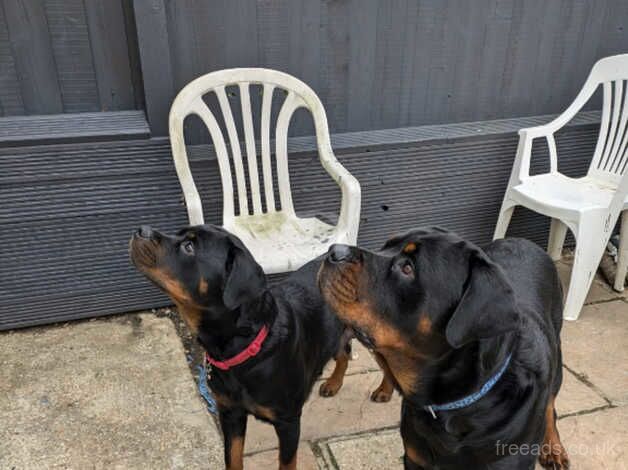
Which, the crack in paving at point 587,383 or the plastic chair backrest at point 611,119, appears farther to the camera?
the plastic chair backrest at point 611,119

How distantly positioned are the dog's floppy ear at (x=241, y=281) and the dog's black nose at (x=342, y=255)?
0.38m

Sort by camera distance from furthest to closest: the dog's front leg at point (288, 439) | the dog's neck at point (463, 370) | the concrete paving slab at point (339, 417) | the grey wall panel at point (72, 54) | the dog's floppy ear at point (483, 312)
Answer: the grey wall panel at point (72, 54), the concrete paving slab at point (339, 417), the dog's front leg at point (288, 439), the dog's neck at point (463, 370), the dog's floppy ear at point (483, 312)

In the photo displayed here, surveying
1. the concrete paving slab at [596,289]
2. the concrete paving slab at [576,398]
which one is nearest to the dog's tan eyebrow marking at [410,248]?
the concrete paving slab at [576,398]

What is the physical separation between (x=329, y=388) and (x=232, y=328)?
1074 mm

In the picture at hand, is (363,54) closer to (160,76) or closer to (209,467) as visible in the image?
(160,76)

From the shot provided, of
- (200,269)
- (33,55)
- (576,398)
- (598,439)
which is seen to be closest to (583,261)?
(576,398)

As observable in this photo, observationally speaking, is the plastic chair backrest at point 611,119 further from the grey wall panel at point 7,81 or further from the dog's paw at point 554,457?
the grey wall panel at point 7,81

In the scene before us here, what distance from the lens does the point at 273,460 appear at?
2.45 metres

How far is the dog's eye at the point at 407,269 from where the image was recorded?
1601 millimetres

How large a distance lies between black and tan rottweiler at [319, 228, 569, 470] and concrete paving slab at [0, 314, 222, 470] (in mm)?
1214

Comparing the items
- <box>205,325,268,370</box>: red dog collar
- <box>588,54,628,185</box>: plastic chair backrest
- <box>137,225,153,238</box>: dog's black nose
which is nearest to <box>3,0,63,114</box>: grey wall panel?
<box>137,225,153,238</box>: dog's black nose

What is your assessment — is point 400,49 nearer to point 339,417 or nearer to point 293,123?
point 293,123

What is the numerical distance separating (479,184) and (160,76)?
7.85ft

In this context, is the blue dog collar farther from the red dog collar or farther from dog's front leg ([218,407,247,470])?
dog's front leg ([218,407,247,470])
